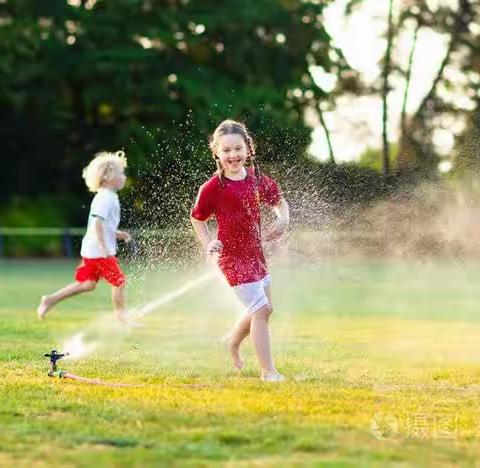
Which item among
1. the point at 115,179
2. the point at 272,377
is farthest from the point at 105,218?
the point at 272,377

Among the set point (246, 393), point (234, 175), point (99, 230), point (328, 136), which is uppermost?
point (328, 136)

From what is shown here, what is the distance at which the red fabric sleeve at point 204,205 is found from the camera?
294 inches

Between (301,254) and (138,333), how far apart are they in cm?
319

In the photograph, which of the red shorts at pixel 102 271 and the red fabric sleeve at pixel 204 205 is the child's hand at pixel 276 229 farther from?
the red shorts at pixel 102 271

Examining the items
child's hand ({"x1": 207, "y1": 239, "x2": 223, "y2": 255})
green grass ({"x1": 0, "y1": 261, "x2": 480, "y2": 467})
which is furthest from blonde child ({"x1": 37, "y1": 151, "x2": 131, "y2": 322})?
child's hand ({"x1": 207, "y1": 239, "x2": 223, "y2": 255})


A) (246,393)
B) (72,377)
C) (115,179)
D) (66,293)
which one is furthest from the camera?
(66,293)

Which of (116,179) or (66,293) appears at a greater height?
(116,179)

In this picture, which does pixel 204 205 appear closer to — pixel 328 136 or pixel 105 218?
pixel 105 218

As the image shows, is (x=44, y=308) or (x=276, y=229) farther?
(x=44, y=308)

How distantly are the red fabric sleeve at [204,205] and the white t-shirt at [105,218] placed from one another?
352cm

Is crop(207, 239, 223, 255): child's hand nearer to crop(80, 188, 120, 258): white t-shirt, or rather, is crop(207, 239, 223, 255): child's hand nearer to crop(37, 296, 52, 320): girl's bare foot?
crop(80, 188, 120, 258): white t-shirt

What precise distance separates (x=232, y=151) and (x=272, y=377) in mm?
1361

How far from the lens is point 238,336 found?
766cm

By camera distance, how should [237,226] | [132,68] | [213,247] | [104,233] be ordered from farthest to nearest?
[132,68]
[104,233]
[237,226]
[213,247]
